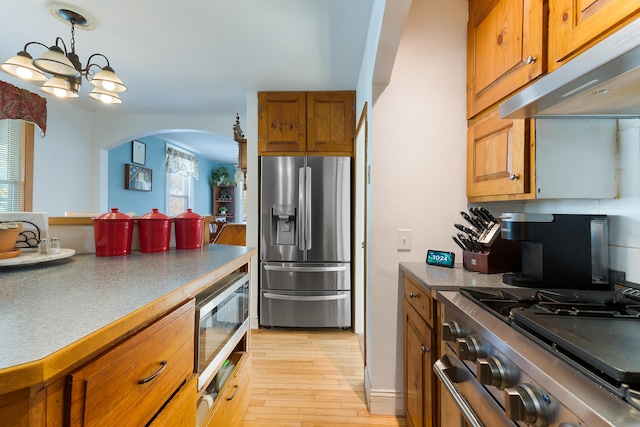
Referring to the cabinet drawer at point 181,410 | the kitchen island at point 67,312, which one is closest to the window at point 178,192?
the kitchen island at point 67,312

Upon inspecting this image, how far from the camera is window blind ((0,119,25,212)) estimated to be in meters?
2.94

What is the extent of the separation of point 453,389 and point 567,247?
2.51ft

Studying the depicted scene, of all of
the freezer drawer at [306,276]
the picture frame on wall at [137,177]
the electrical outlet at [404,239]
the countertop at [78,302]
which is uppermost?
the picture frame on wall at [137,177]

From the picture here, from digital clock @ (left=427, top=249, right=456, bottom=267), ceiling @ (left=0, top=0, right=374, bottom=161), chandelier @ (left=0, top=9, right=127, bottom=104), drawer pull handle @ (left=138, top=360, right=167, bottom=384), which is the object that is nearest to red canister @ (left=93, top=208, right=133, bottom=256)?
drawer pull handle @ (left=138, top=360, right=167, bottom=384)

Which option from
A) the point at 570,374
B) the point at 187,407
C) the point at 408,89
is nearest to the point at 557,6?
the point at 408,89

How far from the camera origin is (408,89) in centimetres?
179

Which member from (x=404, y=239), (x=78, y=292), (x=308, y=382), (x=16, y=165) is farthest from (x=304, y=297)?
(x=16, y=165)

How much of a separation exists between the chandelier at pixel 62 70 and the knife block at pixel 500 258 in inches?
94.6

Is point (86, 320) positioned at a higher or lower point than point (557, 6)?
lower

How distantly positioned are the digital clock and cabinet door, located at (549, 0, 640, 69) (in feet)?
3.08

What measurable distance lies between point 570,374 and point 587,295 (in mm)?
680

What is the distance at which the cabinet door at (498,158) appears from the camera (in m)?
1.27

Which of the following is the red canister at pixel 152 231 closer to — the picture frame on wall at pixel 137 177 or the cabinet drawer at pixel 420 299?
the cabinet drawer at pixel 420 299

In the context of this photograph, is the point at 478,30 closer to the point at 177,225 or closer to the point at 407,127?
the point at 407,127
